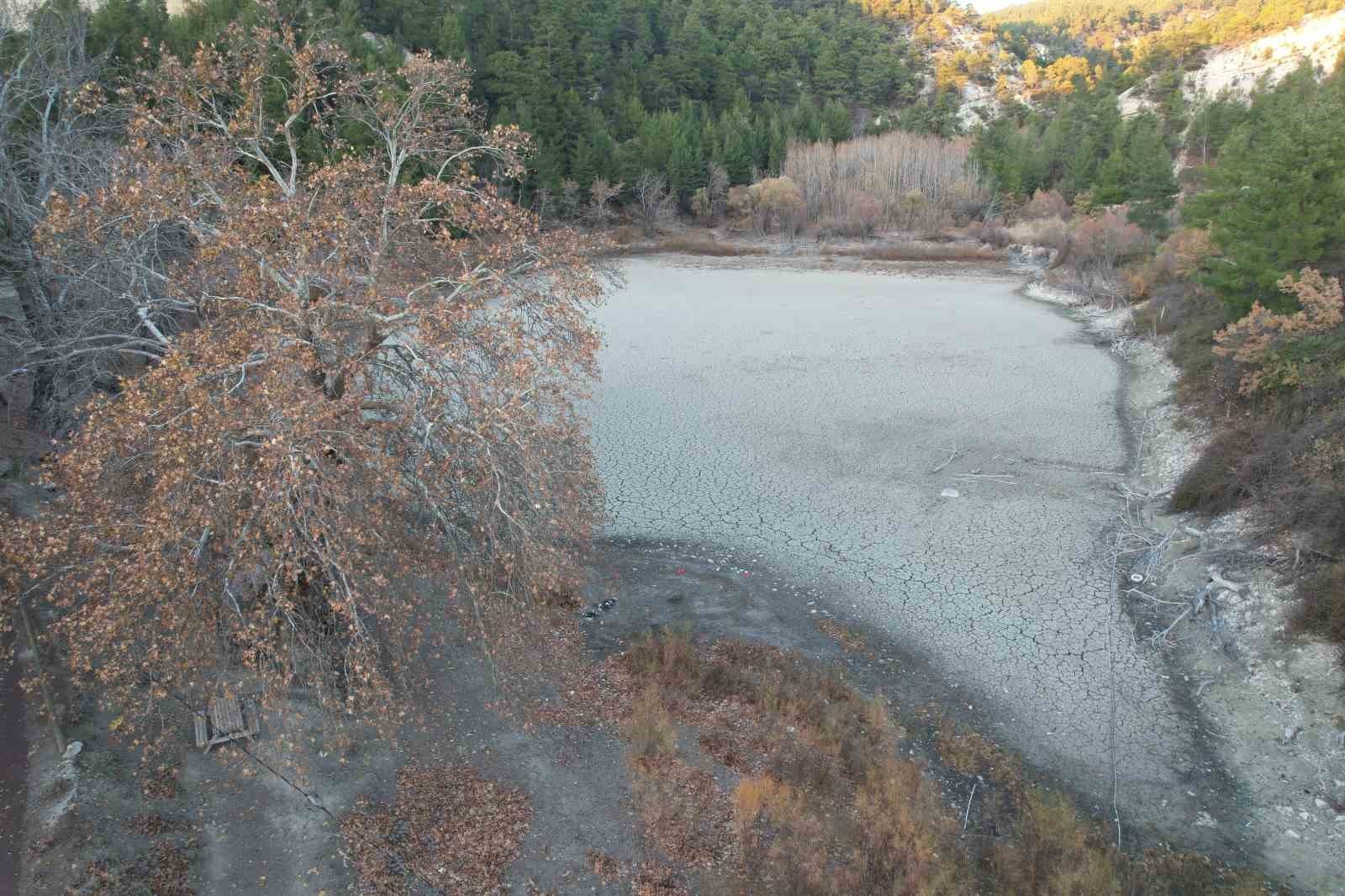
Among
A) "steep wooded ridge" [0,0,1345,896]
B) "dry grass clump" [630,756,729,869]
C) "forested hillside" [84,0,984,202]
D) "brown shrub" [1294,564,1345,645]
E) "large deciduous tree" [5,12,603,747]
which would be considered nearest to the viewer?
"large deciduous tree" [5,12,603,747]

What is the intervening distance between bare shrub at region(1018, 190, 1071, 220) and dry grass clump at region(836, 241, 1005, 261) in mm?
6615

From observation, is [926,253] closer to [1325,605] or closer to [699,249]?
[699,249]

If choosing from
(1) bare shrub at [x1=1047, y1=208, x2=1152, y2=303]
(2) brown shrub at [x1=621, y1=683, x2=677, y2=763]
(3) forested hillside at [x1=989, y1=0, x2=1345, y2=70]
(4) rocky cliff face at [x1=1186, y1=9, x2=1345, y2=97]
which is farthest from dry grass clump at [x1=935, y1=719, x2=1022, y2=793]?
(3) forested hillside at [x1=989, y1=0, x2=1345, y2=70]

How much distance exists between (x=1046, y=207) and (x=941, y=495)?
146 feet

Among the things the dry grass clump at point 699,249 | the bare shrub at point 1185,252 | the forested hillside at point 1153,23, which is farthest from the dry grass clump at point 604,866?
the forested hillside at point 1153,23

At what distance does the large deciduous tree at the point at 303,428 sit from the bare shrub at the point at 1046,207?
52202 millimetres

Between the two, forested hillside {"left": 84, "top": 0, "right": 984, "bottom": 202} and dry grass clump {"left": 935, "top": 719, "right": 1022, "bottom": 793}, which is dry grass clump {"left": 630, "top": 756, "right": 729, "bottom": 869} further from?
forested hillside {"left": 84, "top": 0, "right": 984, "bottom": 202}

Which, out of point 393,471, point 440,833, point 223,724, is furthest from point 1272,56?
point 223,724

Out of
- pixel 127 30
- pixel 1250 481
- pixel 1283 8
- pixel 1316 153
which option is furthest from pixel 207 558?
pixel 1283 8

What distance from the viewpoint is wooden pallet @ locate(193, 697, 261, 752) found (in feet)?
28.8

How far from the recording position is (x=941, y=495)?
17.5 meters

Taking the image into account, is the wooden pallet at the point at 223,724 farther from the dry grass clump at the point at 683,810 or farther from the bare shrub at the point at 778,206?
the bare shrub at the point at 778,206

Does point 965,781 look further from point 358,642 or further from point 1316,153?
point 1316,153

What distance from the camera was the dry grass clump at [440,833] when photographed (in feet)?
25.6
